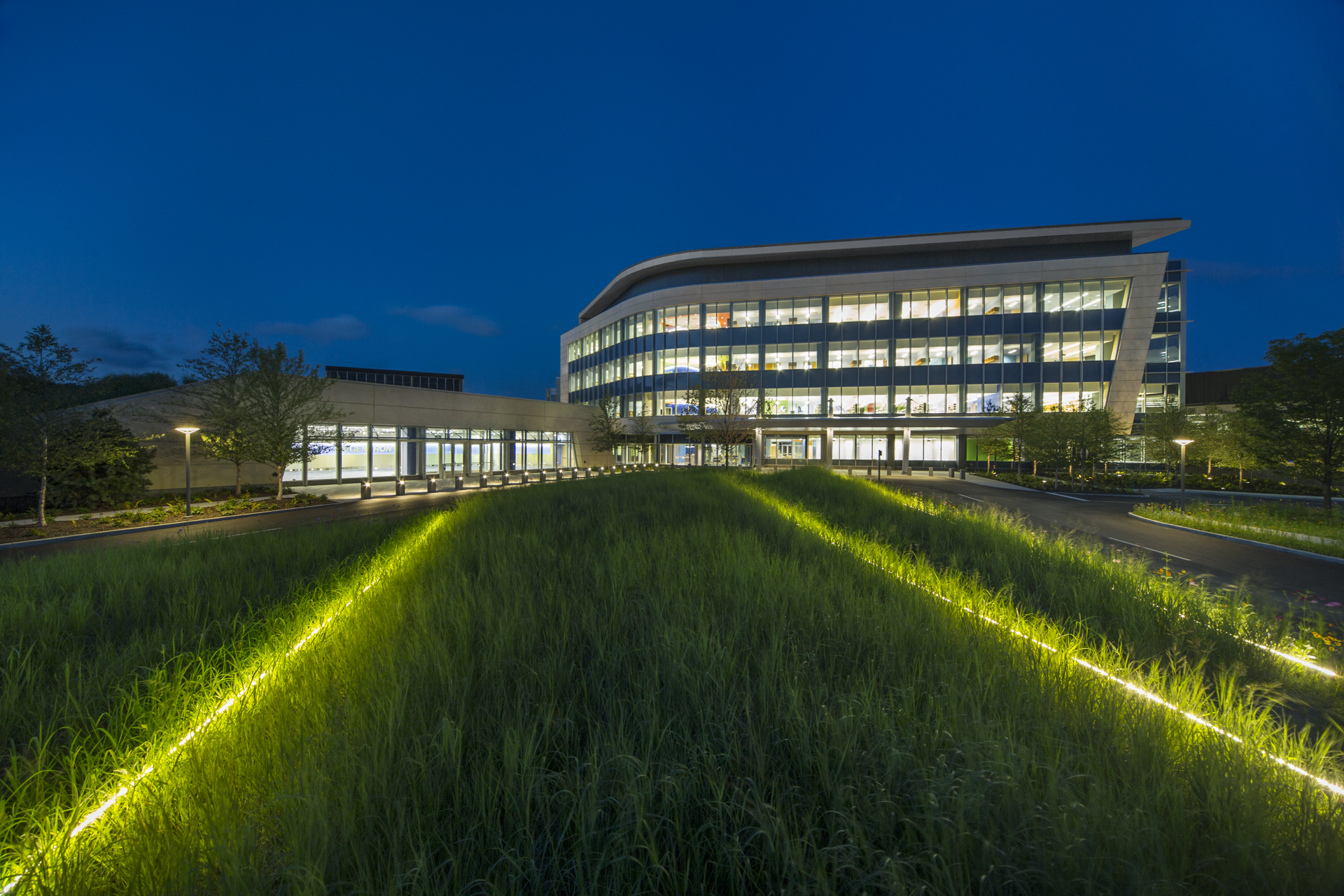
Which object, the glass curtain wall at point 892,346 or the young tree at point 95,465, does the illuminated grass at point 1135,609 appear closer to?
the young tree at point 95,465

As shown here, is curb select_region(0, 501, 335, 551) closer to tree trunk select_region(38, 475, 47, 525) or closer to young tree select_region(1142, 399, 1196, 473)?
tree trunk select_region(38, 475, 47, 525)

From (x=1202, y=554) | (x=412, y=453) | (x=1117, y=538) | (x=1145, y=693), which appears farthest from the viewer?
(x=412, y=453)

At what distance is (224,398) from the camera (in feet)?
69.3

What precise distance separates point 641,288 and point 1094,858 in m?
58.4

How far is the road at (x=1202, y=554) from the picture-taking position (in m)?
8.13

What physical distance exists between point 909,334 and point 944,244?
10278mm

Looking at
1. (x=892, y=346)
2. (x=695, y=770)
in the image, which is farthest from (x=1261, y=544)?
(x=892, y=346)

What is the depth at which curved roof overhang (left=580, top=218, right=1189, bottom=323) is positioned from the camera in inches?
1702

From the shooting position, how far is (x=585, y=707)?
285 cm

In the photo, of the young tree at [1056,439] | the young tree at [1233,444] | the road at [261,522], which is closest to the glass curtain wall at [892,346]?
the young tree at [1056,439]

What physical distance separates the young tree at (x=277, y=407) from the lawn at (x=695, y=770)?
22393 millimetres

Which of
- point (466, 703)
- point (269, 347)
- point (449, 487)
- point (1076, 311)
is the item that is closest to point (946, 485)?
point (1076, 311)

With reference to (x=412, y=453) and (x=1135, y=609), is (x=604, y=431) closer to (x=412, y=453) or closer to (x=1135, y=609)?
(x=412, y=453)

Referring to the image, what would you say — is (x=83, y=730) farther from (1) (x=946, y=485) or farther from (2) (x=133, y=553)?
(1) (x=946, y=485)
